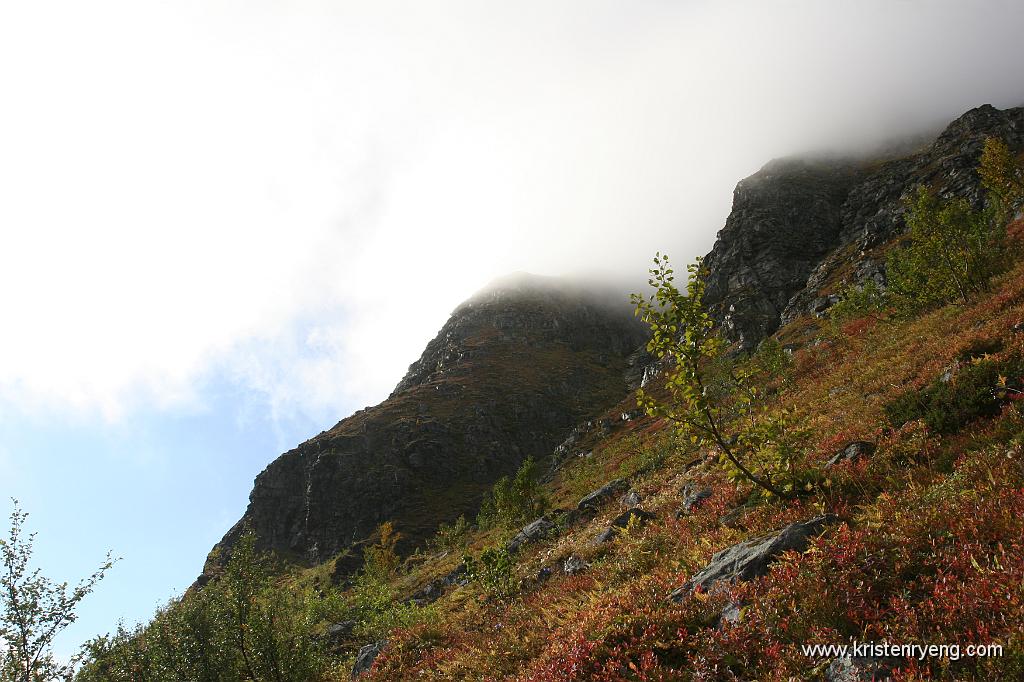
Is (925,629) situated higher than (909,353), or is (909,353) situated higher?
(925,629)

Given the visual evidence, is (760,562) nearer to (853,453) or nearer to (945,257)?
(853,453)

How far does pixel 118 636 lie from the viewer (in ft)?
55.6

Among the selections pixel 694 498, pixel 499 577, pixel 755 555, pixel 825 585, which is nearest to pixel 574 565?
pixel 499 577

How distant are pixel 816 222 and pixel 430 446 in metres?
105

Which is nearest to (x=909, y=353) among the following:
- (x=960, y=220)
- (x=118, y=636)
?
(x=960, y=220)

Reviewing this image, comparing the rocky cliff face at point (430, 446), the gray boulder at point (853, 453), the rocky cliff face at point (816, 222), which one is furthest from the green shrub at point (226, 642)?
the rocky cliff face at point (816, 222)

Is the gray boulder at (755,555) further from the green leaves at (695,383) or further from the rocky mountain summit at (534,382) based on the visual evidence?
the rocky mountain summit at (534,382)

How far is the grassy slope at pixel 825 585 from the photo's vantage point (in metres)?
5.52

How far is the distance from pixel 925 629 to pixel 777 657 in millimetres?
1658

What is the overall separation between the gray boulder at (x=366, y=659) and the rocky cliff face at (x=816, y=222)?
72782 mm

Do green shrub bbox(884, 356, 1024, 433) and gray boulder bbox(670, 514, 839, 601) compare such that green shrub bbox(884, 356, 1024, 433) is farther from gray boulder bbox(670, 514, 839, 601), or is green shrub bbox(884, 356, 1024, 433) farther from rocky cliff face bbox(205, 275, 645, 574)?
rocky cliff face bbox(205, 275, 645, 574)

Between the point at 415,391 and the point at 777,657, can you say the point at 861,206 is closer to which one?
the point at 415,391

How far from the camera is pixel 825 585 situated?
254 inches

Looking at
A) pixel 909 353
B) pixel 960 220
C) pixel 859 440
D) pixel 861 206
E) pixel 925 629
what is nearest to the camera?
pixel 925 629
